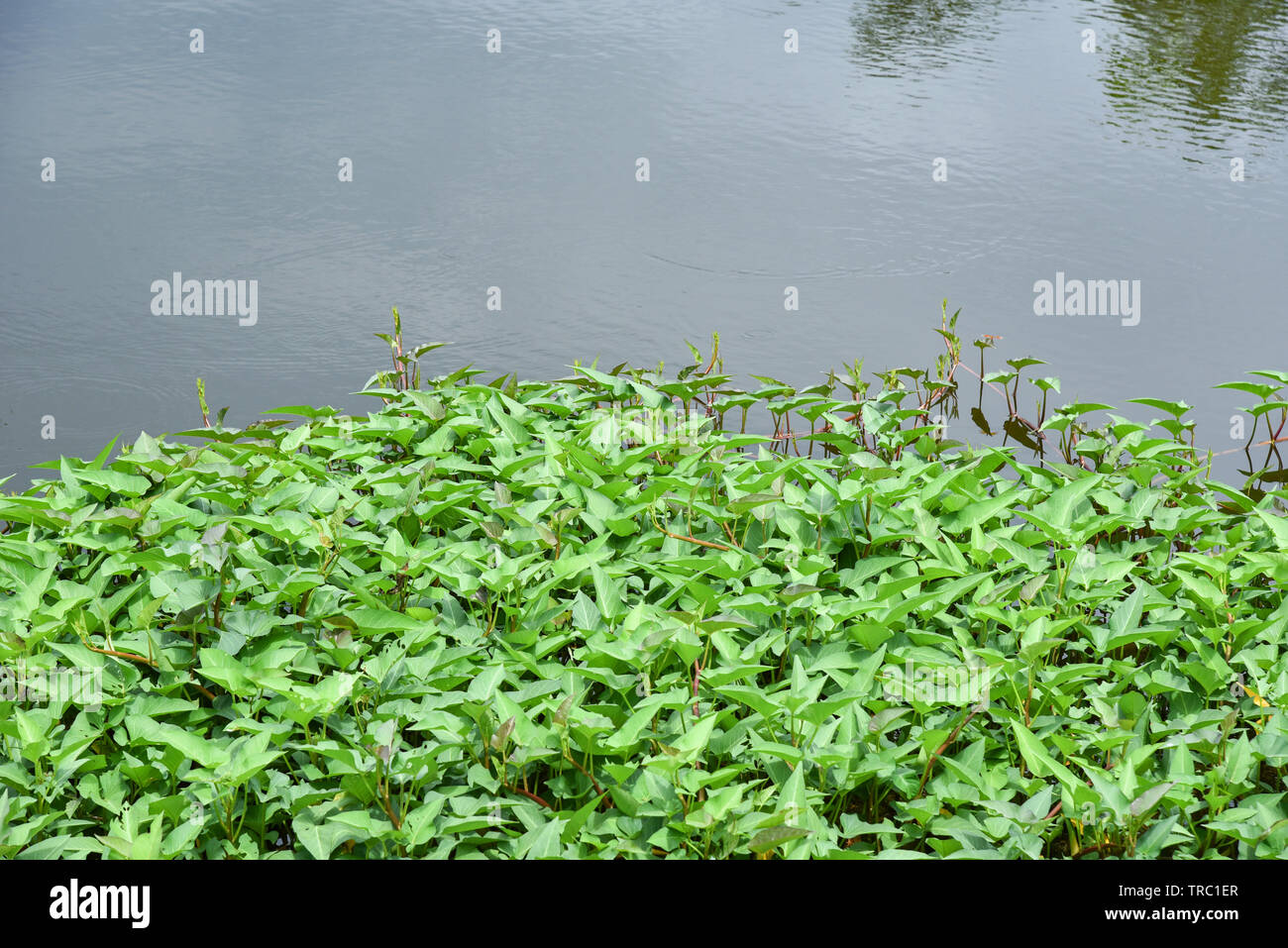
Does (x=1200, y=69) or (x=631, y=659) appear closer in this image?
(x=631, y=659)

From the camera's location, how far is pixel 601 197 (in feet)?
17.1

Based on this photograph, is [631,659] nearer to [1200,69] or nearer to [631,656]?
[631,656]

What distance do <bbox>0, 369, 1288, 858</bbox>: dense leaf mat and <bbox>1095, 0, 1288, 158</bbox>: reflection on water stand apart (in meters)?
4.47

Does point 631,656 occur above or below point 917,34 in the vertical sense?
below

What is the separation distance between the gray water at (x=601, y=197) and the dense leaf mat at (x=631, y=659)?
4.61ft

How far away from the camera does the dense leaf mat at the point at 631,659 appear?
169cm

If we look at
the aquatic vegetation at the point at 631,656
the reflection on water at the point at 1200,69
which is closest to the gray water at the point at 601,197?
the reflection on water at the point at 1200,69

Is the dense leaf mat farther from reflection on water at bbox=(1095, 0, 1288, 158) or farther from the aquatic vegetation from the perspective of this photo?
reflection on water at bbox=(1095, 0, 1288, 158)

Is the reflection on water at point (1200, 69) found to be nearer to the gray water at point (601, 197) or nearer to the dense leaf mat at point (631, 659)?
the gray water at point (601, 197)

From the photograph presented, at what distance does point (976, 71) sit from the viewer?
6.89 metres

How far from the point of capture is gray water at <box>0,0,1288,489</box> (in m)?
4.16

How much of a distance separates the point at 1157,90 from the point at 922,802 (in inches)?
251

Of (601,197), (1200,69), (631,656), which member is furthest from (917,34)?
(631,656)

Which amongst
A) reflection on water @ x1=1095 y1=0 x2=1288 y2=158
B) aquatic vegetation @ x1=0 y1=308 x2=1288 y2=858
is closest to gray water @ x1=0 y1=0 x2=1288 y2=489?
reflection on water @ x1=1095 y1=0 x2=1288 y2=158
